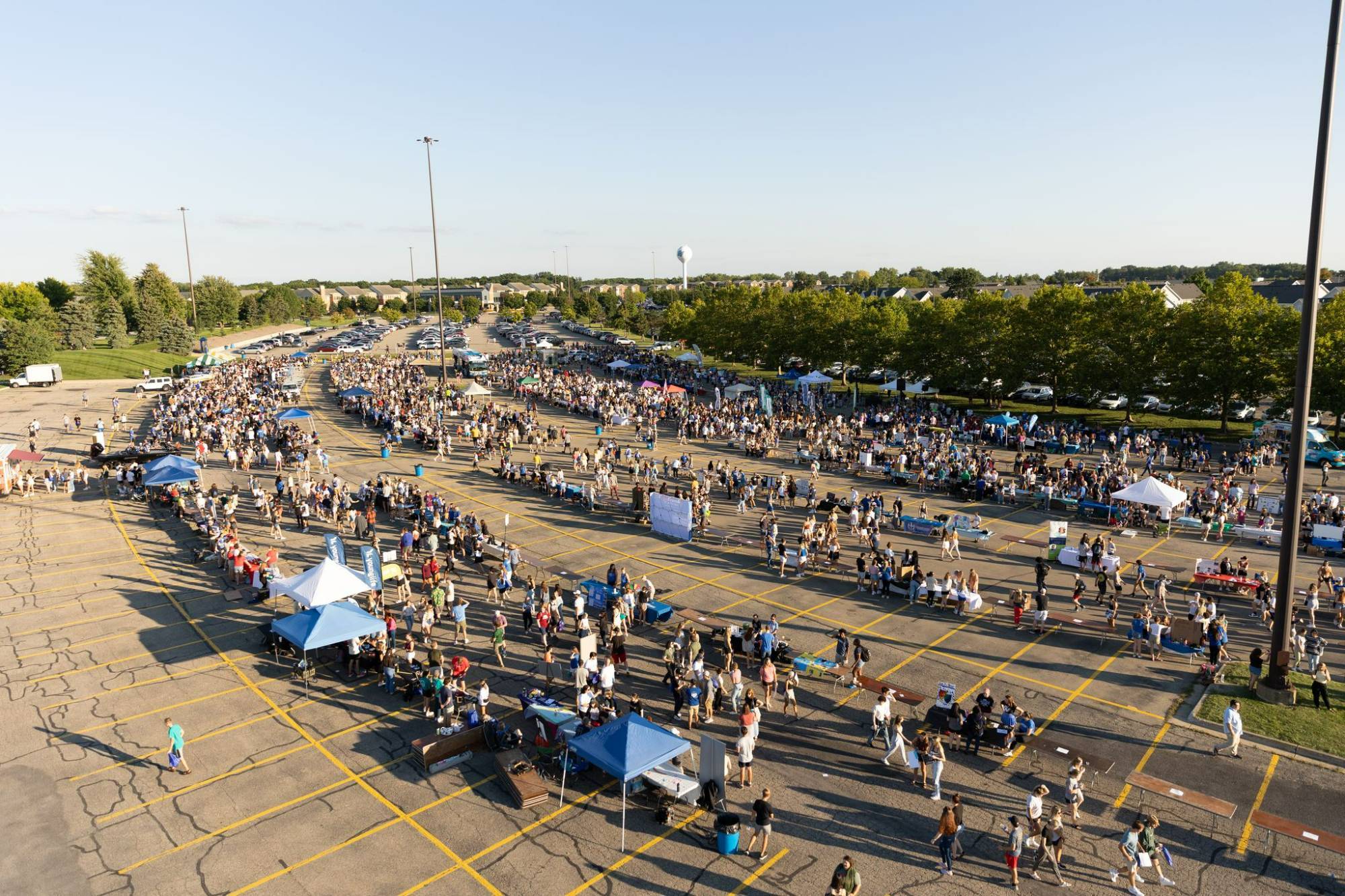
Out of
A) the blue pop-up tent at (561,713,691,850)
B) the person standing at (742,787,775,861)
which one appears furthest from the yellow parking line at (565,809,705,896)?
the person standing at (742,787,775,861)

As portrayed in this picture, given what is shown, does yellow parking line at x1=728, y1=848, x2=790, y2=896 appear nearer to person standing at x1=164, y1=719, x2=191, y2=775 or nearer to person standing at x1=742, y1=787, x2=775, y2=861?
person standing at x1=742, y1=787, x2=775, y2=861

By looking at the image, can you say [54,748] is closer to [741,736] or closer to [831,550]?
[741,736]

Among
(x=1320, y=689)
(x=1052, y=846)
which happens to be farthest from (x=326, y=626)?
(x=1320, y=689)

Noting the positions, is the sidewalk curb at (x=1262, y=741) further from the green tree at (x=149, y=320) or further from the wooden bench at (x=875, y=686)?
the green tree at (x=149, y=320)

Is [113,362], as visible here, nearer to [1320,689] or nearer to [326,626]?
[326,626]

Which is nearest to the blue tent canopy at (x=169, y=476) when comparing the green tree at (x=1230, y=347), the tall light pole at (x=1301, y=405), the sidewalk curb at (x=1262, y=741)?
the sidewalk curb at (x=1262, y=741)

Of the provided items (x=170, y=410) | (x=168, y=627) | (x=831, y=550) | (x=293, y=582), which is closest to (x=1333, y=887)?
(x=831, y=550)
